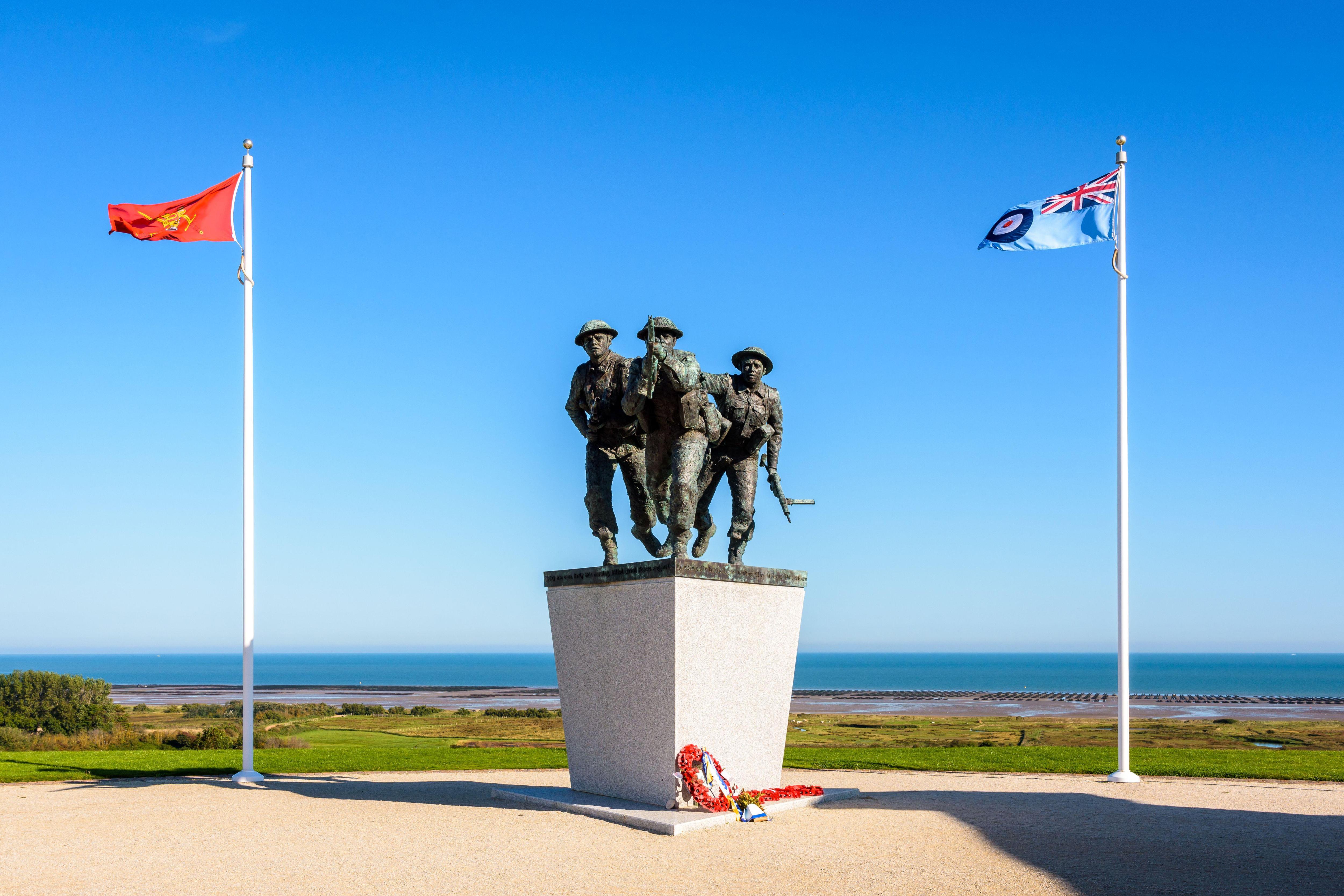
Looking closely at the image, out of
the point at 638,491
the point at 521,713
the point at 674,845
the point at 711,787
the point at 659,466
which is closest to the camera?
the point at 674,845

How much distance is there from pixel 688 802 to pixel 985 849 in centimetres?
278

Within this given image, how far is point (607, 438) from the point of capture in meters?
12.3

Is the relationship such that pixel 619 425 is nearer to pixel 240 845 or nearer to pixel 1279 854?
pixel 240 845

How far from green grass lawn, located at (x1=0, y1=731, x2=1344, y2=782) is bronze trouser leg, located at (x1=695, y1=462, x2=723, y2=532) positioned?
Result: 16.3 feet

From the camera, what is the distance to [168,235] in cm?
1486

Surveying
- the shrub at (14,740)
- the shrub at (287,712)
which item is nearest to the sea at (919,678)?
the shrub at (287,712)

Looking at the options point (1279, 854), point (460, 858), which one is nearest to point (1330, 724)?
point (1279, 854)

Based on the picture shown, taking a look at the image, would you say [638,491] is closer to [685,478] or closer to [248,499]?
[685,478]

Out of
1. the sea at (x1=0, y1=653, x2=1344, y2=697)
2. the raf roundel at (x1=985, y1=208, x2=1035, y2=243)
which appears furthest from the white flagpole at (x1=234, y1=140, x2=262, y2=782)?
the sea at (x1=0, y1=653, x2=1344, y2=697)

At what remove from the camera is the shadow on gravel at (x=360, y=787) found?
11531 mm

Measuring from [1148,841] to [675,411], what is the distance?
19.2 feet

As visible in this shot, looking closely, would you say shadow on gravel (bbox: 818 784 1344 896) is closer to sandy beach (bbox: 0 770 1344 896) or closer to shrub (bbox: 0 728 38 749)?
sandy beach (bbox: 0 770 1344 896)

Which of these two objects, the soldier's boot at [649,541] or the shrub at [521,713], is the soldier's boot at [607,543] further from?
the shrub at [521,713]

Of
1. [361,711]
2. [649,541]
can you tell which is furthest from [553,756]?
→ [361,711]
